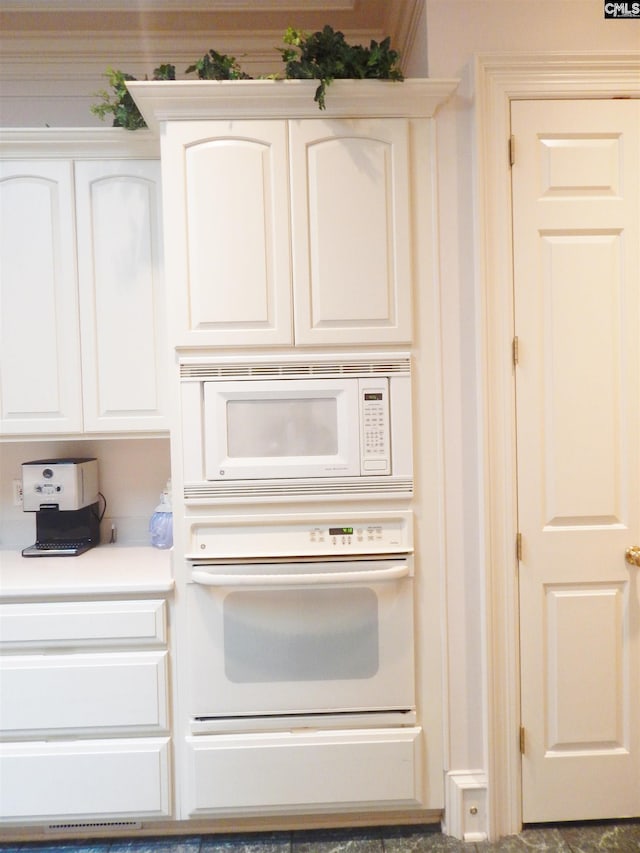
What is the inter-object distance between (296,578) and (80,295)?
1273 millimetres

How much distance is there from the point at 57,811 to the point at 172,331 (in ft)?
5.20

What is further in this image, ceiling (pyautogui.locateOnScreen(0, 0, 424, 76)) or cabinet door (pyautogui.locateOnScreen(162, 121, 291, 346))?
ceiling (pyautogui.locateOnScreen(0, 0, 424, 76))

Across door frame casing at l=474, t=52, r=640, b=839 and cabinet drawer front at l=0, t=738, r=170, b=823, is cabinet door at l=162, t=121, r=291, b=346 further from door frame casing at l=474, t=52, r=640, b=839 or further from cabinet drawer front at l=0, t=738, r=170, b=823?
cabinet drawer front at l=0, t=738, r=170, b=823

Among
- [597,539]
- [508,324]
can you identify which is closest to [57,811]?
[597,539]

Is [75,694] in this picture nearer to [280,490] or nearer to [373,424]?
[280,490]

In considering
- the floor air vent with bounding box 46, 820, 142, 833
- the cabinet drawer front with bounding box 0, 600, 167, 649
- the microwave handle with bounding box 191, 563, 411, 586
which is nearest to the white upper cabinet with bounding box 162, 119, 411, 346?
the microwave handle with bounding box 191, 563, 411, 586

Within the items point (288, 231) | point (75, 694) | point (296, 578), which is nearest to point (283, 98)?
point (288, 231)

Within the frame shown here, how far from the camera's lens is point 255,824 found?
6.48ft

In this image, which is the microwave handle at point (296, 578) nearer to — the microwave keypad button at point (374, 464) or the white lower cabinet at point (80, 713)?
the white lower cabinet at point (80, 713)

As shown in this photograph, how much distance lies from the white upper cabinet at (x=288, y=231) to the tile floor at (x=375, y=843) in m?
1.65

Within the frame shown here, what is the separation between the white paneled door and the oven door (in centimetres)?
43

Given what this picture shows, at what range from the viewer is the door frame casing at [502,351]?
185cm

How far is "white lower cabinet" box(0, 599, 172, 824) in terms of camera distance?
1877 mm

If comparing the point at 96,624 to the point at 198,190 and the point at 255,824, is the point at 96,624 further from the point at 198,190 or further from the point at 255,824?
the point at 198,190
